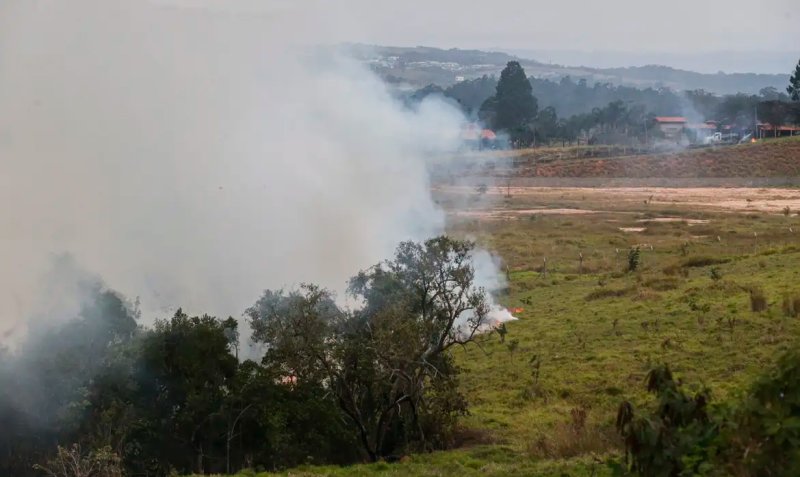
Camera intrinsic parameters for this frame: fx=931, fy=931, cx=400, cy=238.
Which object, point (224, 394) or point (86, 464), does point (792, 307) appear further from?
point (86, 464)

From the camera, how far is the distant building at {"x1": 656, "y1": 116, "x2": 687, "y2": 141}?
112 meters

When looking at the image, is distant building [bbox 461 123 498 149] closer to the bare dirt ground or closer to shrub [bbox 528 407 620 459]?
the bare dirt ground

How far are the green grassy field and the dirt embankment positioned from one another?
133ft

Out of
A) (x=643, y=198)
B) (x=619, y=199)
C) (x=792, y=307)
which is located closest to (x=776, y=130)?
(x=643, y=198)

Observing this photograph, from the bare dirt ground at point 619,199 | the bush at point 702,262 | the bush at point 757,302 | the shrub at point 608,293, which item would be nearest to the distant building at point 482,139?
the bare dirt ground at point 619,199

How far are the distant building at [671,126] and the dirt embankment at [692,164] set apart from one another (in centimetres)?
2086

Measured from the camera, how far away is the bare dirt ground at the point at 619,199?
62031 mm

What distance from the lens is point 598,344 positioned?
24.1 m

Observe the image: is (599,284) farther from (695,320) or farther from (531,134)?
(531,134)

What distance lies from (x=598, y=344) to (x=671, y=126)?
100094mm

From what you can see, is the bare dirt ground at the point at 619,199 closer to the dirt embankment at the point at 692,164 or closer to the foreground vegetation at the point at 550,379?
the dirt embankment at the point at 692,164

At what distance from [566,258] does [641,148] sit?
5946 centimetres

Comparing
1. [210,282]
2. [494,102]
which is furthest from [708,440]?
[494,102]

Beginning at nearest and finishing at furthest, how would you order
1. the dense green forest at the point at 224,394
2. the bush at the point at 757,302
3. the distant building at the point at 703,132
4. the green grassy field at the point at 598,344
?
the green grassy field at the point at 598,344 < the dense green forest at the point at 224,394 < the bush at the point at 757,302 < the distant building at the point at 703,132
